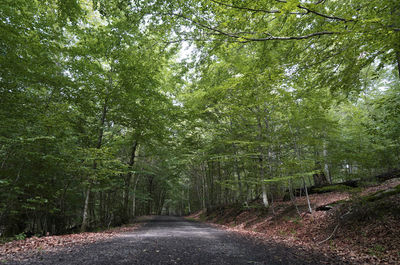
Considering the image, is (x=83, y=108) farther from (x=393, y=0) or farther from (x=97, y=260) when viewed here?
(x=393, y=0)

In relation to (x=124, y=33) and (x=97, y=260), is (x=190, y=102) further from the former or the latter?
(x=97, y=260)

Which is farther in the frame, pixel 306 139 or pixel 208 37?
pixel 306 139

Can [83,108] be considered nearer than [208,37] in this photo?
No

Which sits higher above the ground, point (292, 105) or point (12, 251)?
point (292, 105)

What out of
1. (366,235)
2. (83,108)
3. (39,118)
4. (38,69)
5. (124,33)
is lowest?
(366,235)

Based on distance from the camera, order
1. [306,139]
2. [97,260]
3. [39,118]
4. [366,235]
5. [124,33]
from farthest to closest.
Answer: [124,33], [306,139], [39,118], [366,235], [97,260]

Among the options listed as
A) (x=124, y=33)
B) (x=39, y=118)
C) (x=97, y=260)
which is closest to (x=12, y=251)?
(x=97, y=260)

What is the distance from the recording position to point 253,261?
4320mm

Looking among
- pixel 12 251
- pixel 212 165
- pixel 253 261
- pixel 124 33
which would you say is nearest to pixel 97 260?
pixel 12 251

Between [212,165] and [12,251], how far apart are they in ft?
57.5

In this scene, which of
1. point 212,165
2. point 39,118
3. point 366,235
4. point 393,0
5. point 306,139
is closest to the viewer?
point 393,0

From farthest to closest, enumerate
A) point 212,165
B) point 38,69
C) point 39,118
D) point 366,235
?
point 212,165 < point 38,69 < point 39,118 < point 366,235

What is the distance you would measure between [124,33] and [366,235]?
1260 cm

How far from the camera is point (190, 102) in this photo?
13336mm
